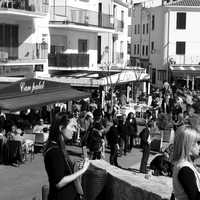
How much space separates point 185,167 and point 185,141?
0.75 feet

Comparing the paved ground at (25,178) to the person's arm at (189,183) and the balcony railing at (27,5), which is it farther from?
the balcony railing at (27,5)

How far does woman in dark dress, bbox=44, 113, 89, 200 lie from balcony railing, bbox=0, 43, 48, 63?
21.6 meters

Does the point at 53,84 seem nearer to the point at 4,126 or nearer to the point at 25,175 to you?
the point at 4,126

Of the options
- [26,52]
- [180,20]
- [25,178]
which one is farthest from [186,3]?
[25,178]

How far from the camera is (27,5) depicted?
2739 centimetres

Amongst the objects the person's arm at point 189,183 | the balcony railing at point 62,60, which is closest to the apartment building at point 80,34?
the balcony railing at point 62,60

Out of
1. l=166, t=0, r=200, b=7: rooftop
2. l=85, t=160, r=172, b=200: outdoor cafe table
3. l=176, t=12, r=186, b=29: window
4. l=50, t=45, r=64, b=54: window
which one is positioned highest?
l=166, t=0, r=200, b=7: rooftop

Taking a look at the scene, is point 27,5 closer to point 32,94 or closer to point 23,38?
point 23,38

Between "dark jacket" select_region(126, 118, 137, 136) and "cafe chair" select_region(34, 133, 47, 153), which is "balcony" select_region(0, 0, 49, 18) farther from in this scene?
"dark jacket" select_region(126, 118, 137, 136)

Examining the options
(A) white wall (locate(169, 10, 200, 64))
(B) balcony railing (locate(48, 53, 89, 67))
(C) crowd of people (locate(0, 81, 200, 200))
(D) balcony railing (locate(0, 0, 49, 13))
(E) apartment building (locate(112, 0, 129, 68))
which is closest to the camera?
(C) crowd of people (locate(0, 81, 200, 200))

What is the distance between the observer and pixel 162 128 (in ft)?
68.5

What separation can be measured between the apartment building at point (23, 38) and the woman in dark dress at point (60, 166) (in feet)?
67.2

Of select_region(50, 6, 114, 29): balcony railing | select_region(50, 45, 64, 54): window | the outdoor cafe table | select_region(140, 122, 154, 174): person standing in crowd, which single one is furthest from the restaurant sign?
select_region(50, 6, 114, 29): balcony railing

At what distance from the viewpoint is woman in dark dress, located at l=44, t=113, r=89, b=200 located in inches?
198
